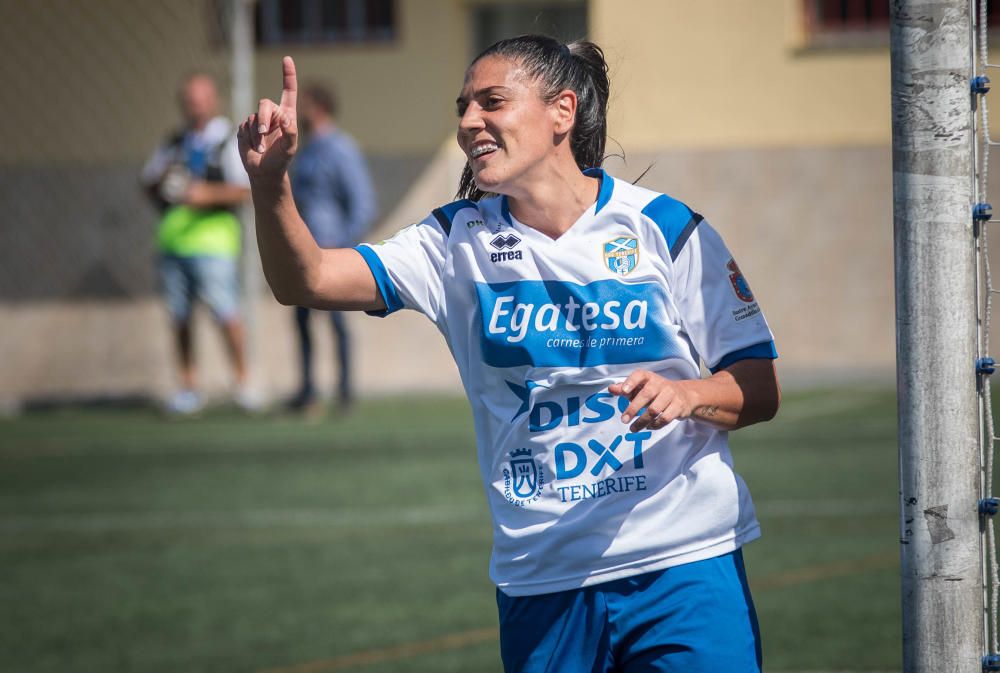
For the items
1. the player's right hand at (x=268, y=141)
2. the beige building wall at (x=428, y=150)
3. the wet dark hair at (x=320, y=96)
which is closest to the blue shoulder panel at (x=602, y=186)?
the player's right hand at (x=268, y=141)

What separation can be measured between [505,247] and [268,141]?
54 cm

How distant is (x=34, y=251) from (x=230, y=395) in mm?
2680

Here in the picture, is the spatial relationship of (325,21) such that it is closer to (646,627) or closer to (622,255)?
(622,255)

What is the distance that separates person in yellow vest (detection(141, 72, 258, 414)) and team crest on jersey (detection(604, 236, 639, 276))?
28.8 feet

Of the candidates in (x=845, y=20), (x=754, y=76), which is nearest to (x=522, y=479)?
(x=754, y=76)

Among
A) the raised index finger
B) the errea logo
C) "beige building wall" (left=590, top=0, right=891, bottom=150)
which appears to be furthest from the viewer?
"beige building wall" (left=590, top=0, right=891, bottom=150)

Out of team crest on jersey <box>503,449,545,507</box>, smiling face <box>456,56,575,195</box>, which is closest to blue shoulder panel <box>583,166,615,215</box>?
smiling face <box>456,56,575,195</box>

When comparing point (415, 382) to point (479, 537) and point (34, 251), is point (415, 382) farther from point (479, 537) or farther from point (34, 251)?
point (479, 537)

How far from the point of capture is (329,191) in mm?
11312

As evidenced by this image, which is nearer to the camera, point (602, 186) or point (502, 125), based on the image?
point (502, 125)

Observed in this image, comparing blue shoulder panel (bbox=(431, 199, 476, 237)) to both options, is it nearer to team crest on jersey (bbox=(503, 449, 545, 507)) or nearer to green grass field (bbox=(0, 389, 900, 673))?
team crest on jersey (bbox=(503, 449, 545, 507))

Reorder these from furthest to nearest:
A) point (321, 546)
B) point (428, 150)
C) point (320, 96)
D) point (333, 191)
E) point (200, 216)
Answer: point (428, 150), point (200, 216), point (333, 191), point (320, 96), point (321, 546)

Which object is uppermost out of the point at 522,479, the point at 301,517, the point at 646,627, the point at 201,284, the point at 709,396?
the point at 709,396

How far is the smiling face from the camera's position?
9.41 feet
